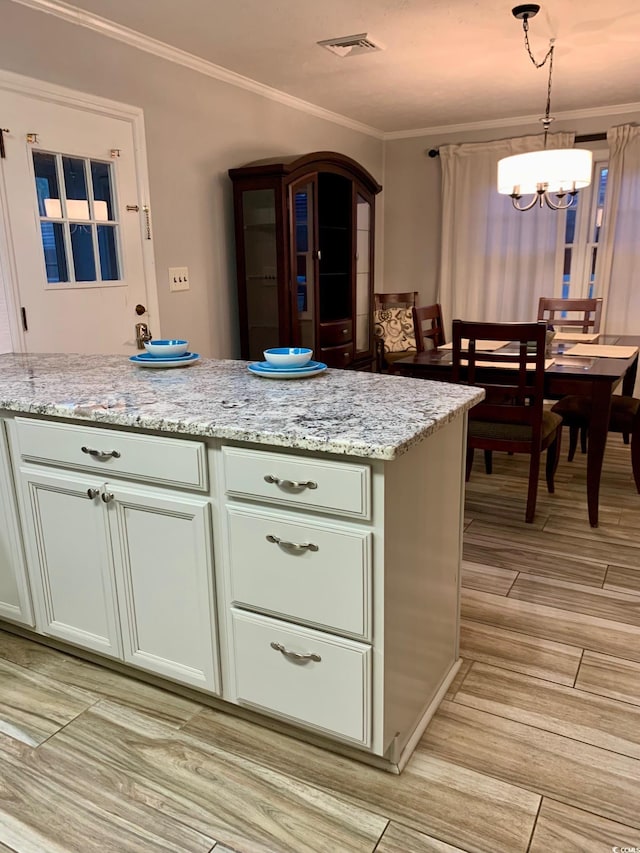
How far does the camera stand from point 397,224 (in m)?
5.89

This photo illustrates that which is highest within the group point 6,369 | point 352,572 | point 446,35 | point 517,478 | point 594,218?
point 446,35

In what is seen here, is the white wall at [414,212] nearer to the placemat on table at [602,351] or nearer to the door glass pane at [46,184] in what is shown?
the placemat on table at [602,351]

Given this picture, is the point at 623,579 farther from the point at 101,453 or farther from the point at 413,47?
the point at 413,47

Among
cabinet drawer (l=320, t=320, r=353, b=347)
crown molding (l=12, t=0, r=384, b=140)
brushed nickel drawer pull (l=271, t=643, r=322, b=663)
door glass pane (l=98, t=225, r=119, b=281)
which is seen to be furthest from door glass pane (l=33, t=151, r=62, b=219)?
brushed nickel drawer pull (l=271, t=643, r=322, b=663)

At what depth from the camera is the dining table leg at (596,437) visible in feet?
9.52

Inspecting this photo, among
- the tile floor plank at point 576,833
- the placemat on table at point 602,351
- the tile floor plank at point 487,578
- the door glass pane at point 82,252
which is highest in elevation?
the door glass pane at point 82,252

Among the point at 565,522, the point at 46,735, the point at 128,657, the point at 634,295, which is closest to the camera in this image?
the point at 46,735

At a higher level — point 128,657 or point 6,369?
point 6,369

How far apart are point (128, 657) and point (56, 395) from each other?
2.62 ft

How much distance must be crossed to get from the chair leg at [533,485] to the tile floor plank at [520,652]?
38.9 inches

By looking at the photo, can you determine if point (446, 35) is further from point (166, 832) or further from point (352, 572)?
point (166, 832)

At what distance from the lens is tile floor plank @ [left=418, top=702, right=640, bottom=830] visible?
1509mm

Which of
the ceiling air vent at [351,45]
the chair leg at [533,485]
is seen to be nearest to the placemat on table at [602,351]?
the chair leg at [533,485]

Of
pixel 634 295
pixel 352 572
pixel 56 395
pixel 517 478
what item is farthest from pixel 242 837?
pixel 634 295
